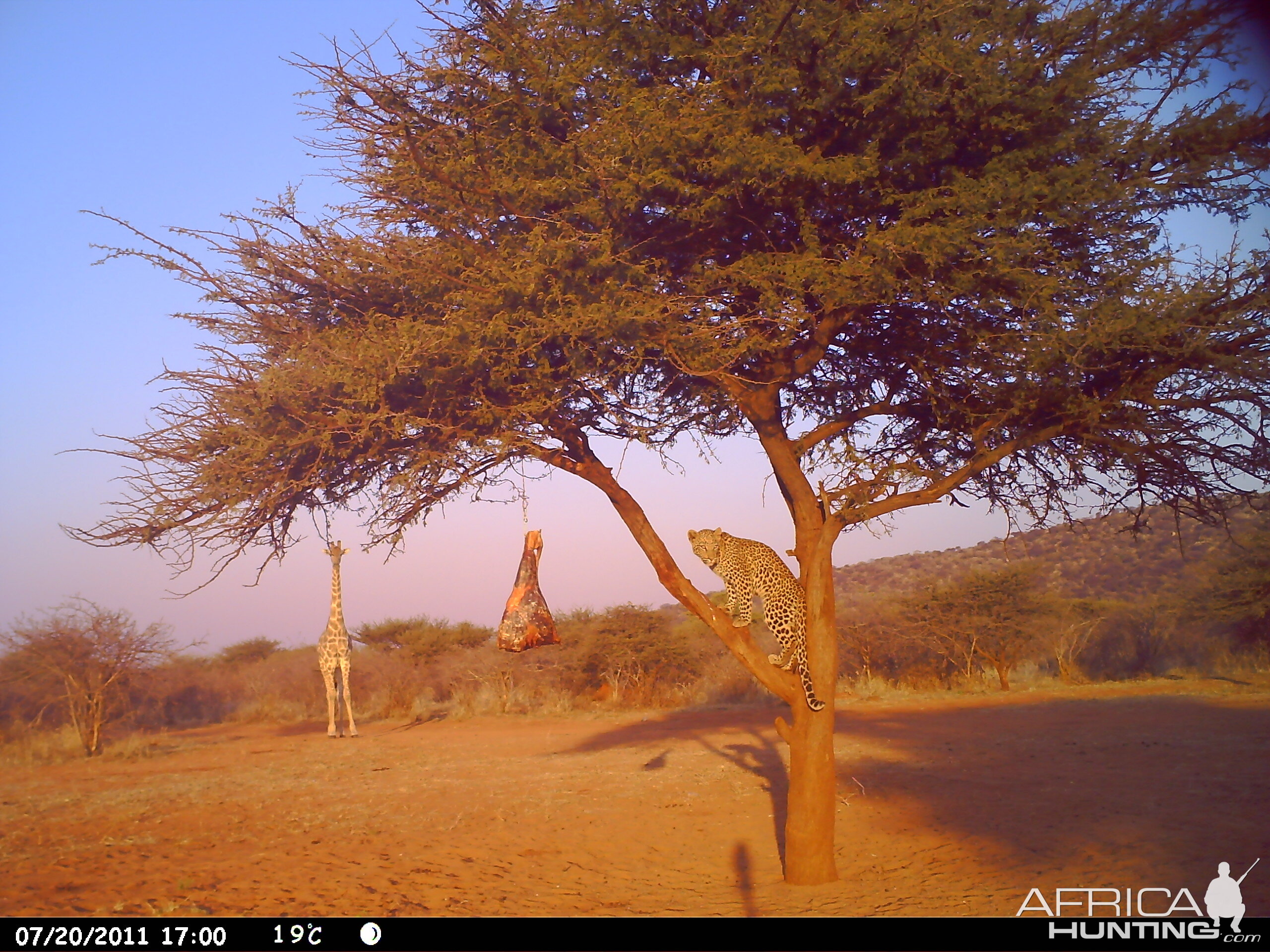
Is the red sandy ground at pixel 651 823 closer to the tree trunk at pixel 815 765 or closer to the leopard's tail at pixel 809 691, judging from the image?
the tree trunk at pixel 815 765

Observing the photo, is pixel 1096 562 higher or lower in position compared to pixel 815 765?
higher

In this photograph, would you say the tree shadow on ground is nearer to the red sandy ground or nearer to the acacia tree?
the red sandy ground

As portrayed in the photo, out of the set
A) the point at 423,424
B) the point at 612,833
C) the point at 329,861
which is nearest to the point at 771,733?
the point at 612,833

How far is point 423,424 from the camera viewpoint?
726 centimetres

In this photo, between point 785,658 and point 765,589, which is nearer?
point 785,658

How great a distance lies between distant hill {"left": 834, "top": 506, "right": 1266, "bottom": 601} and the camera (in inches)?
1286

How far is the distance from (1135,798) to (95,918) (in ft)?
32.0

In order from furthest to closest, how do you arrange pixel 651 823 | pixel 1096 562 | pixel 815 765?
1. pixel 1096 562
2. pixel 651 823
3. pixel 815 765

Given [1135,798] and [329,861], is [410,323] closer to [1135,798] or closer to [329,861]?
[329,861]

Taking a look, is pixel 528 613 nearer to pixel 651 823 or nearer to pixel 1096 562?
pixel 651 823

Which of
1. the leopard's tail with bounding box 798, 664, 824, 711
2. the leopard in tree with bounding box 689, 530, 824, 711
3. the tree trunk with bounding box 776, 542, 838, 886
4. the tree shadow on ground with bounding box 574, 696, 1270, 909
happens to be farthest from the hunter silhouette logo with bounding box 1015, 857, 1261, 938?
the leopard in tree with bounding box 689, 530, 824, 711

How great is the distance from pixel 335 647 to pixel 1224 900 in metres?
17.5

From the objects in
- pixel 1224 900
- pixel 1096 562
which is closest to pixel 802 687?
pixel 1224 900

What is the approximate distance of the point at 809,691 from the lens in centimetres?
753
